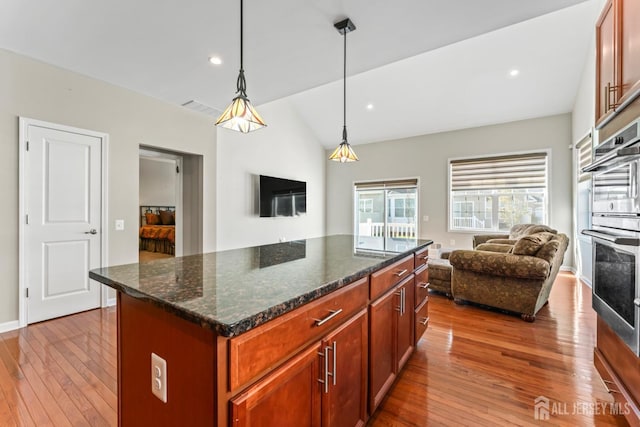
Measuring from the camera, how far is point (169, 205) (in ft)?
30.0

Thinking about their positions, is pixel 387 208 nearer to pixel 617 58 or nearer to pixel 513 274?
pixel 513 274

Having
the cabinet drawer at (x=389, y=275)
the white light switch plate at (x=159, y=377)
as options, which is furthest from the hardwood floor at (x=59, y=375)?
the cabinet drawer at (x=389, y=275)

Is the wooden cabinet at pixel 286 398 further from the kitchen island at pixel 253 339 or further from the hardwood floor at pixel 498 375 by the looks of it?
the hardwood floor at pixel 498 375

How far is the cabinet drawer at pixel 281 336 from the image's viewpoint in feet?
2.51

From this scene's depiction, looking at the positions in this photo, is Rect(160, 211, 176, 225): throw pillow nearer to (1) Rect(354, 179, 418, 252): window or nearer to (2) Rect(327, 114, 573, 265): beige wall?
(2) Rect(327, 114, 573, 265): beige wall

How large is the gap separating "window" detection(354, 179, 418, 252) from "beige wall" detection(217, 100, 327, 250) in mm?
1073

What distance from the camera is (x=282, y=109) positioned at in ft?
20.5

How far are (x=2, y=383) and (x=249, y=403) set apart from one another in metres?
2.27

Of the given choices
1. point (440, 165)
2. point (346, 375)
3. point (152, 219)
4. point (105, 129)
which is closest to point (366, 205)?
point (440, 165)

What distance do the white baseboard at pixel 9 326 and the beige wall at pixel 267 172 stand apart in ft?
7.93

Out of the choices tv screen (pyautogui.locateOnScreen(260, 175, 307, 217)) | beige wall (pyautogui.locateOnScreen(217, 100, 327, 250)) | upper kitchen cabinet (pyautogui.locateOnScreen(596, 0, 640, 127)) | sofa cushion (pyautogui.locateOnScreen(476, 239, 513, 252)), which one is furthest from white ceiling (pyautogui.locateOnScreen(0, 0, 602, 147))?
sofa cushion (pyautogui.locateOnScreen(476, 239, 513, 252))

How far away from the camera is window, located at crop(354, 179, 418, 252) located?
6625 mm

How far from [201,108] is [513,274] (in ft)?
14.6

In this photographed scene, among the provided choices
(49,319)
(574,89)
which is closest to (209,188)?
(49,319)
